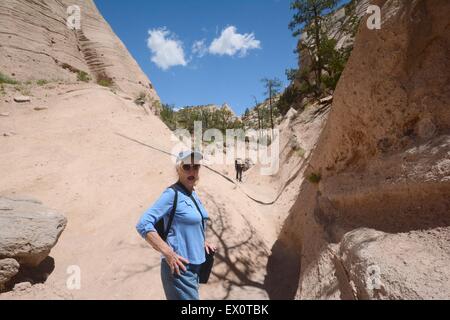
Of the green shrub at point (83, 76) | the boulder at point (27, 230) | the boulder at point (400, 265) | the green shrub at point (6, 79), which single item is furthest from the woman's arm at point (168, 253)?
the green shrub at point (83, 76)

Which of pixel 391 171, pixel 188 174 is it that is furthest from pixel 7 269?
pixel 391 171

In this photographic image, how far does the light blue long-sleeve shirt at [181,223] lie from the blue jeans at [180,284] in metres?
0.11

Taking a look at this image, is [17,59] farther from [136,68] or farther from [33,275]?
[33,275]

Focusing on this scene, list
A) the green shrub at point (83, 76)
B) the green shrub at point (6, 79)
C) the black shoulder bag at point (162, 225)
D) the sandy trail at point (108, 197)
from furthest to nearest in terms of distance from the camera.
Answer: the green shrub at point (83, 76) < the green shrub at point (6, 79) < the sandy trail at point (108, 197) < the black shoulder bag at point (162, 225)

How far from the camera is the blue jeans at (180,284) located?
6.39ft

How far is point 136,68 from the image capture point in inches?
794

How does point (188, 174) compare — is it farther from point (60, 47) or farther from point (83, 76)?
point (60, 47)

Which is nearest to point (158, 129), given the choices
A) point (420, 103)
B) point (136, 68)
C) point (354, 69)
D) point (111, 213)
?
point (111, 213)

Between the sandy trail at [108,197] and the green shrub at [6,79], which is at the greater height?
the green shrub at [6,79]

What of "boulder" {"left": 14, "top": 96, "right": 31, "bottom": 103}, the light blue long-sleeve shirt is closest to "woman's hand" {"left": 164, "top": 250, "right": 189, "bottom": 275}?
the light blue long-sleeve shirt

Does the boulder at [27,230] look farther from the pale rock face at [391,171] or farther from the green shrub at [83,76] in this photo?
the green shrub at [83,76]

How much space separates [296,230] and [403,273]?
2.56 m

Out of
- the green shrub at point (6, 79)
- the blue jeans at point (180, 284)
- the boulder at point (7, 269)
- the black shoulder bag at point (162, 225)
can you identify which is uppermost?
the green shrub at point (6, 79)

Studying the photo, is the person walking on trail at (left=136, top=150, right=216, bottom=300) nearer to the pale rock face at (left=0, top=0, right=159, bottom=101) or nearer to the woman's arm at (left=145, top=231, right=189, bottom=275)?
the woman's arm at (left=145, top=231, right=189, bottom=275)
